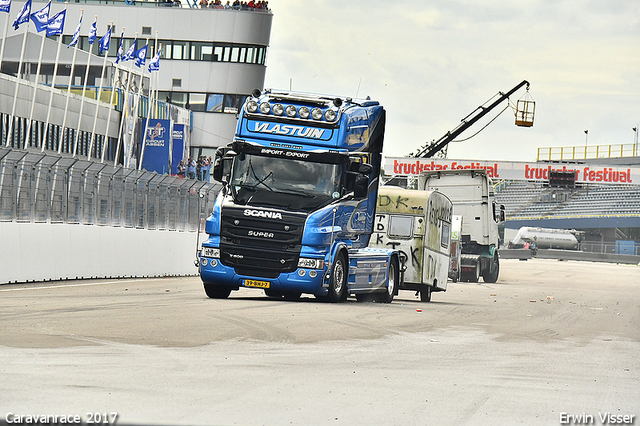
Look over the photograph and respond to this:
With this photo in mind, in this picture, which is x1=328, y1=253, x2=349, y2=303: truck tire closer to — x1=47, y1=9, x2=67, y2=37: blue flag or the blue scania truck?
the blue scania truck

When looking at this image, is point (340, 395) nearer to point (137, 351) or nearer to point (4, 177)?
point (137, 351)

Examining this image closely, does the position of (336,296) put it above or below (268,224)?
below

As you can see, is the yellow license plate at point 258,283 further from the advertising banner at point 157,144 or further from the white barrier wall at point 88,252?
the advertising banner at point 157,144

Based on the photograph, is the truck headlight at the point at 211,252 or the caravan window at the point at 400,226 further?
the caravan window at the point at 400,226

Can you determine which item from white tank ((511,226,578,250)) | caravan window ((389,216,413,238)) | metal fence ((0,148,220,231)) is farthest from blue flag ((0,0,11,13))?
white tank ((511,226,578,250))

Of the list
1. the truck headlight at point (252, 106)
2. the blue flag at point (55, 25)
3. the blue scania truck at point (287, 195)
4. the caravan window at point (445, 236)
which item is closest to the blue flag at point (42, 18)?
the blue flag at point (55, 25)

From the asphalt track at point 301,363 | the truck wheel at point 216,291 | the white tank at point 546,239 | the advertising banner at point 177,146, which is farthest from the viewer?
the white tank at point 546,239

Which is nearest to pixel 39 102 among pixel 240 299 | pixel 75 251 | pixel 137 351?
pixel 75 251

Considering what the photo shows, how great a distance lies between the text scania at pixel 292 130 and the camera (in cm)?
1848

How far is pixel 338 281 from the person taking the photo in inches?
750

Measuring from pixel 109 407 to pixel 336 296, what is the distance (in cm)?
1210

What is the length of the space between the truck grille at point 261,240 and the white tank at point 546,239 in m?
71.3

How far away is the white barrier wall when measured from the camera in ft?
69.2

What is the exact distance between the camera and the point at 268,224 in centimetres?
1803
